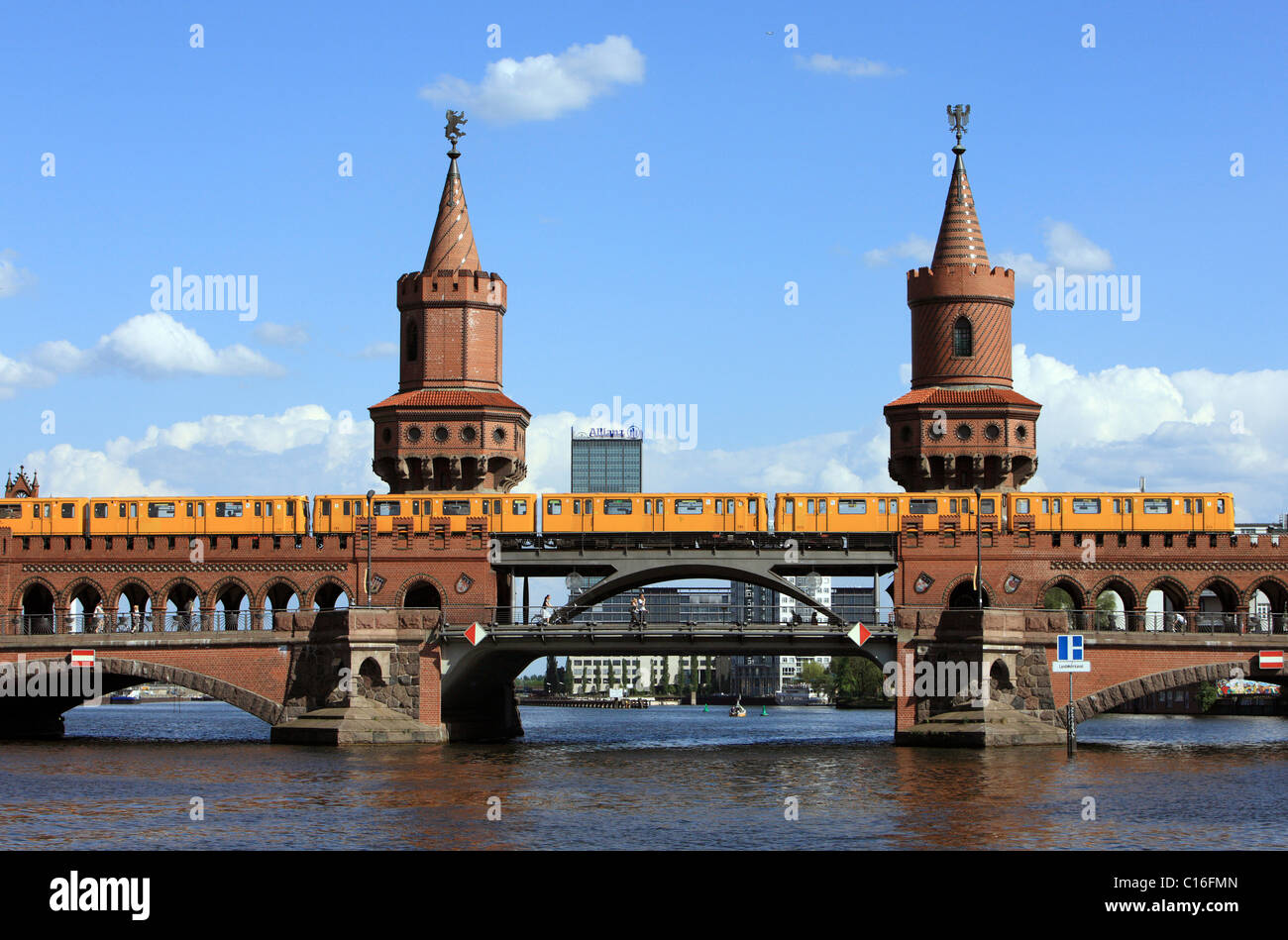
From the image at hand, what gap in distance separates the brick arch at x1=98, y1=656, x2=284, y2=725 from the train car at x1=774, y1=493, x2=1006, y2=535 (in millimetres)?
24891

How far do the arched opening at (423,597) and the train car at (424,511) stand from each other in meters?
3.57

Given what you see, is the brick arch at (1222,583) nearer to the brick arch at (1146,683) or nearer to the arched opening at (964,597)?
the brick arch at (1146,683)

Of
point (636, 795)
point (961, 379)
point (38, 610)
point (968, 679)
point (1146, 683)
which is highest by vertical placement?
point (961, 379)

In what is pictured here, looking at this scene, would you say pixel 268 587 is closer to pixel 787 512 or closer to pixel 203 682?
pixel 203 682

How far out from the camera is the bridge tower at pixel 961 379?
86.3 m

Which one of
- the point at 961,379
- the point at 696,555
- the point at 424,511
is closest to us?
the point at 696,555

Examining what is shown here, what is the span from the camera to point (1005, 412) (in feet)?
283

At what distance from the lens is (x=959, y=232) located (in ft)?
294

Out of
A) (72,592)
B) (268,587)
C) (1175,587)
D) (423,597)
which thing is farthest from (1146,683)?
(72,592)

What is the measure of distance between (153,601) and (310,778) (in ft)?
102

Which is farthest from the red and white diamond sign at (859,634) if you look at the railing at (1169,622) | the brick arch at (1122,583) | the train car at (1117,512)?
the brick arch at (1122,583)

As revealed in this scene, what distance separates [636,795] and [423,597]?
113 feet

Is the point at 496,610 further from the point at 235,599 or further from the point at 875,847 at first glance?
the point at 875,847
